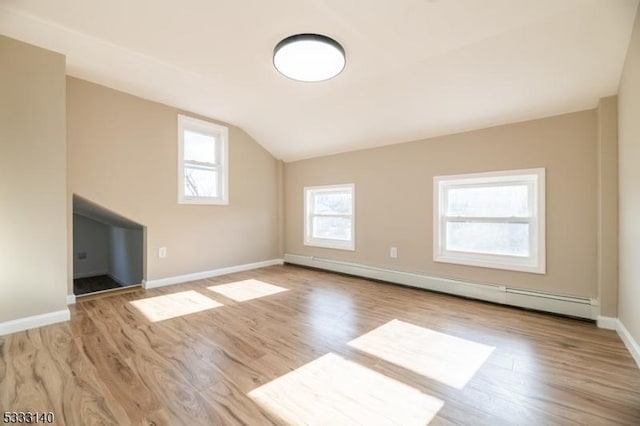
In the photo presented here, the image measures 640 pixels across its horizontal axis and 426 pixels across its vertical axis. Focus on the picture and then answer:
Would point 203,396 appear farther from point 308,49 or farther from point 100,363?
point 308,49

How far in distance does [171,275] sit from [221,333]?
76.0 inches

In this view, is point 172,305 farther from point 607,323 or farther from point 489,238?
point 607,323

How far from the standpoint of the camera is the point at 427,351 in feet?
6.70

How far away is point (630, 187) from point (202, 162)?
15.4ft

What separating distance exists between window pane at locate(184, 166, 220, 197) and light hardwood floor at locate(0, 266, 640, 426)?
1753 mm

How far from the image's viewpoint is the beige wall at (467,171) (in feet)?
8.75

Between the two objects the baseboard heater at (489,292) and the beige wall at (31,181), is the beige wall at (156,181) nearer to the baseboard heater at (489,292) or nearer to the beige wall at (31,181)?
the beige wall at (31,181)

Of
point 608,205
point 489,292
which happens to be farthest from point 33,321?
point 608,205

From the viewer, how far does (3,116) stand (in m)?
2.28

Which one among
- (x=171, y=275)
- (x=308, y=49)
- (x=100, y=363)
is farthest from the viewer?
(x=171, y=275)

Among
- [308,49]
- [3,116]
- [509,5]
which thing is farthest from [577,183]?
[3,116]

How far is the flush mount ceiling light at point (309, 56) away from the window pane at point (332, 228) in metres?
2.59

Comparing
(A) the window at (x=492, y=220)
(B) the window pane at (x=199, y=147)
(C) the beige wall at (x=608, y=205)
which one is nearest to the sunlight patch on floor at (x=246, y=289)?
(B) the window pane at (x=199, y=147)

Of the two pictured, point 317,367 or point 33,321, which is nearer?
point 317,367
